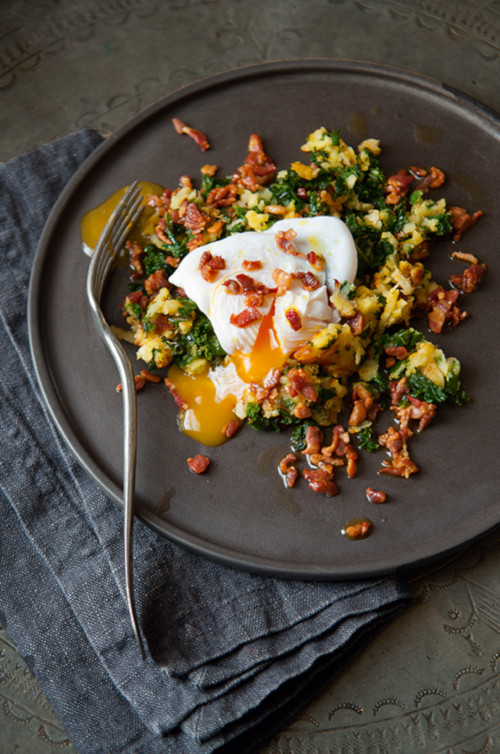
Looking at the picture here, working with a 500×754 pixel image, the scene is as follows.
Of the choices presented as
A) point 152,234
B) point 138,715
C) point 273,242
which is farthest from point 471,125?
point 138,715

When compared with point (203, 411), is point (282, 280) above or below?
above

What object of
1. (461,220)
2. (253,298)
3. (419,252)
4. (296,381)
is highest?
(461,220)

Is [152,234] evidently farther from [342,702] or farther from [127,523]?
[342,702]

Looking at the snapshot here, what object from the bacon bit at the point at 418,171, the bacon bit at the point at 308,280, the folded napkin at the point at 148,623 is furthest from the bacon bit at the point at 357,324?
the folded napkin at the point at 148,623

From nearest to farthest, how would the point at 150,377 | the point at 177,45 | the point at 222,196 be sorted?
the point at 150,377
the point at 222,196
the point at 177,45

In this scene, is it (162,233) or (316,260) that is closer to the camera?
(316,260)

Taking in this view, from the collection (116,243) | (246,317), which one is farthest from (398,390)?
(116,243)

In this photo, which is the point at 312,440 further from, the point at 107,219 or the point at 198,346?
the point at 107,219
